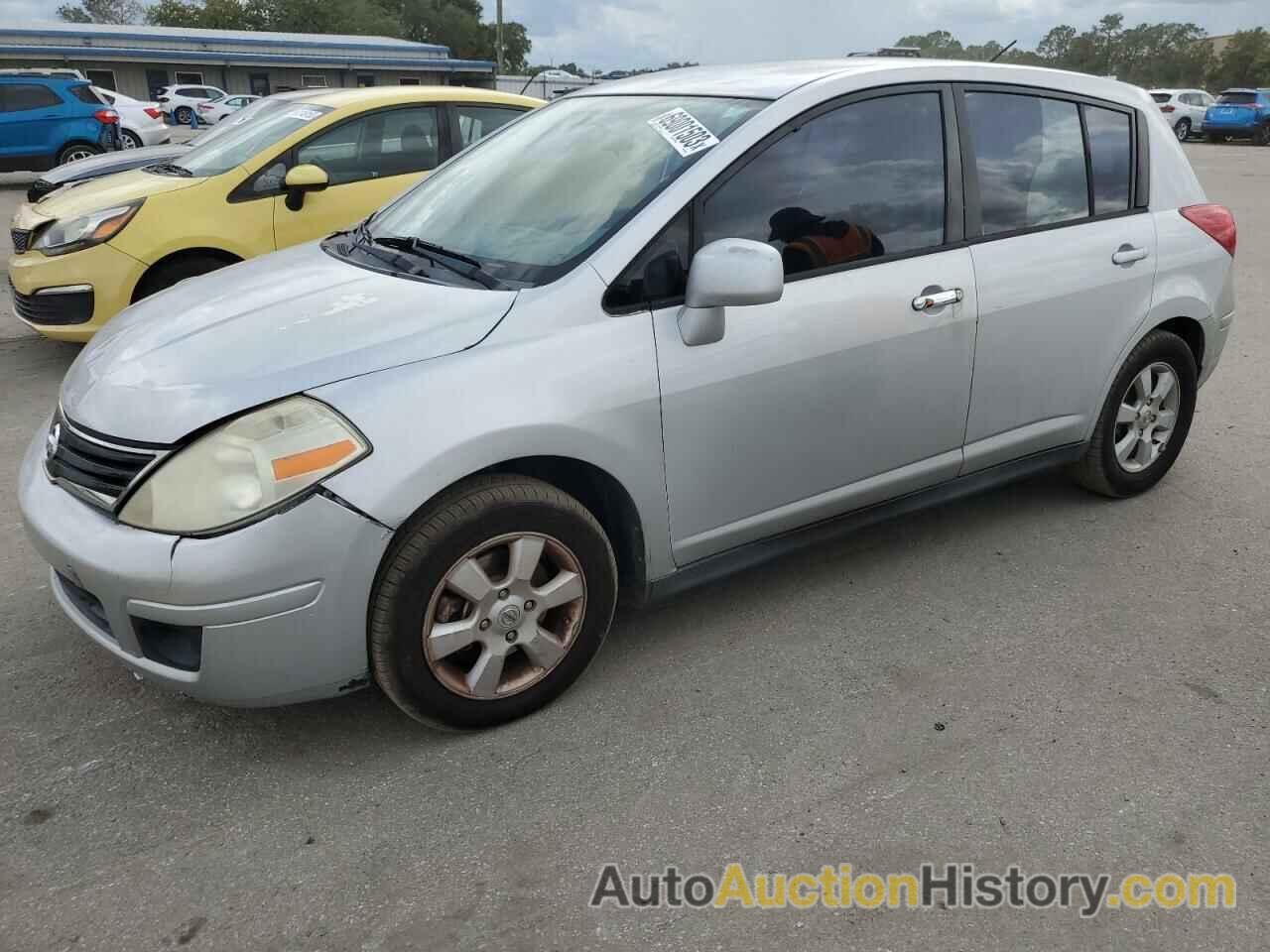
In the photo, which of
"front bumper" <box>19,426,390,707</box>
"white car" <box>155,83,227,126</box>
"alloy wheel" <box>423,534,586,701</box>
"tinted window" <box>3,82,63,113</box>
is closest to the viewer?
"front bumper" <box>19,426,390,707</box>

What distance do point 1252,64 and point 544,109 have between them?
85.6 m

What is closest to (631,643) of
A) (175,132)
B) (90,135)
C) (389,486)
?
(389,486)

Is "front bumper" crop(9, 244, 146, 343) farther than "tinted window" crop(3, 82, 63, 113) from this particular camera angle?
No

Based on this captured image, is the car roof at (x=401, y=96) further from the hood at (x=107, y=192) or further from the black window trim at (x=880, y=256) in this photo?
the black window trim at (x=880, y=256)

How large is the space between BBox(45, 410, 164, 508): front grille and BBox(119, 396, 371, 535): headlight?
0.24 feet

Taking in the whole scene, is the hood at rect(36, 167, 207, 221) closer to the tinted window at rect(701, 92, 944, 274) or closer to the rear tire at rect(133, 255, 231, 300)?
the rear tire at rect(133, 255, 231, 300)

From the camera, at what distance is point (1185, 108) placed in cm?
3253

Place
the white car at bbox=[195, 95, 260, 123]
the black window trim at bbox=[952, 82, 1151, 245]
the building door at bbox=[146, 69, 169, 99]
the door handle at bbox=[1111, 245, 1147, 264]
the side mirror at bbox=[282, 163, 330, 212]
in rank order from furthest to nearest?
the building door at bbox=[146, 69, 169, 99], the white car at bbox=[195, 95, 260, 123], the side mirror at bbox=[282, 163, 330, 212], the door handle at bbox=[1111, 245, 1147, 264], the black window trim at bbox=[952, 82, 1151, 245]

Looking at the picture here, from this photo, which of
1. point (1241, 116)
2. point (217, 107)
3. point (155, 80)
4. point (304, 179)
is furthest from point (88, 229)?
point (155, 80)

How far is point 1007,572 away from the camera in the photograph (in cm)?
369

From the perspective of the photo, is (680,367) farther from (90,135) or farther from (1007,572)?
(90,135)

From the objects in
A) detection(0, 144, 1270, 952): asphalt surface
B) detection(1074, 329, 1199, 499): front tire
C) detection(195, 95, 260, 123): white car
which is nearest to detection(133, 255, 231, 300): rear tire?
detection(0, 144, 1270, 952): asphalt surface

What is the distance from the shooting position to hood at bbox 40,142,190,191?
24.8ft

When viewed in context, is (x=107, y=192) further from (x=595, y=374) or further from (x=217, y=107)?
(x=217, y=107)
